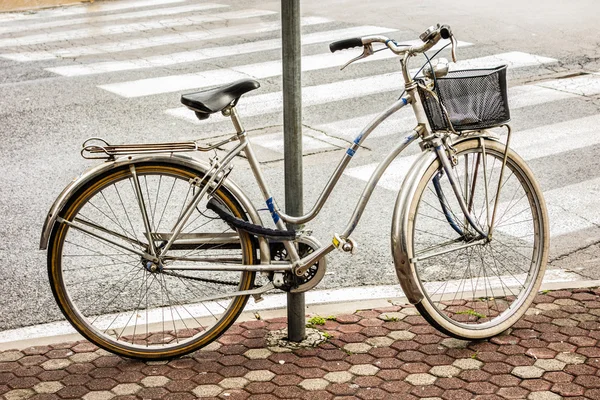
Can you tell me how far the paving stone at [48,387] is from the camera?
431cm

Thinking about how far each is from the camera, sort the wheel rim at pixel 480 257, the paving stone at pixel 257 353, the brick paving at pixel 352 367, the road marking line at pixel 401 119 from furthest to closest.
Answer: the road marking line at pixel 401 119, the wheel rim at pixel 480 257, the paving stone at pixel 257 353, the brick paving at pixel 352 367

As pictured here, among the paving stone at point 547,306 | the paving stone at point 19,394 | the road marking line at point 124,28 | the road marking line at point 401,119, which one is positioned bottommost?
the paving stone at point 19,394

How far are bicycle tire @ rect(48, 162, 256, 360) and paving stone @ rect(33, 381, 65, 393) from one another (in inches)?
11.3

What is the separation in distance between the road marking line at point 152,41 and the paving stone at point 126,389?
903 centimetres

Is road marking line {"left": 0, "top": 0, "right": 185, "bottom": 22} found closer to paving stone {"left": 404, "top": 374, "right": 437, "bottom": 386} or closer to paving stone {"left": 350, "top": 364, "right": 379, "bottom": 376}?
paving stone {"left": 350, "top": 364, "right": 379, "bottom": 376}

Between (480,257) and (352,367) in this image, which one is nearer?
(352,367)

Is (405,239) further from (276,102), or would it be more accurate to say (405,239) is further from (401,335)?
(276,102)

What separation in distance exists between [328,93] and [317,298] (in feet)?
16.4

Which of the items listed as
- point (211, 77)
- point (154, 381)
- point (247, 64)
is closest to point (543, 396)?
point (154, 381)

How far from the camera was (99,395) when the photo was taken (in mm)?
4258

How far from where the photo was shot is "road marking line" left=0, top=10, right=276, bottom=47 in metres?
14.2

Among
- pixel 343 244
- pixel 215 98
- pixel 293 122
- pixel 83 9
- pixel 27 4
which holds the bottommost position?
pixel 343 244

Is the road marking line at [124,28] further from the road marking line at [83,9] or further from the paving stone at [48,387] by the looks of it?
the paving stone at [48,387]

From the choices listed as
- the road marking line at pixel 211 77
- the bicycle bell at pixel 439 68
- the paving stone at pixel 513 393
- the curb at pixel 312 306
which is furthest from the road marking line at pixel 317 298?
the road marking line at pixel 211 77
